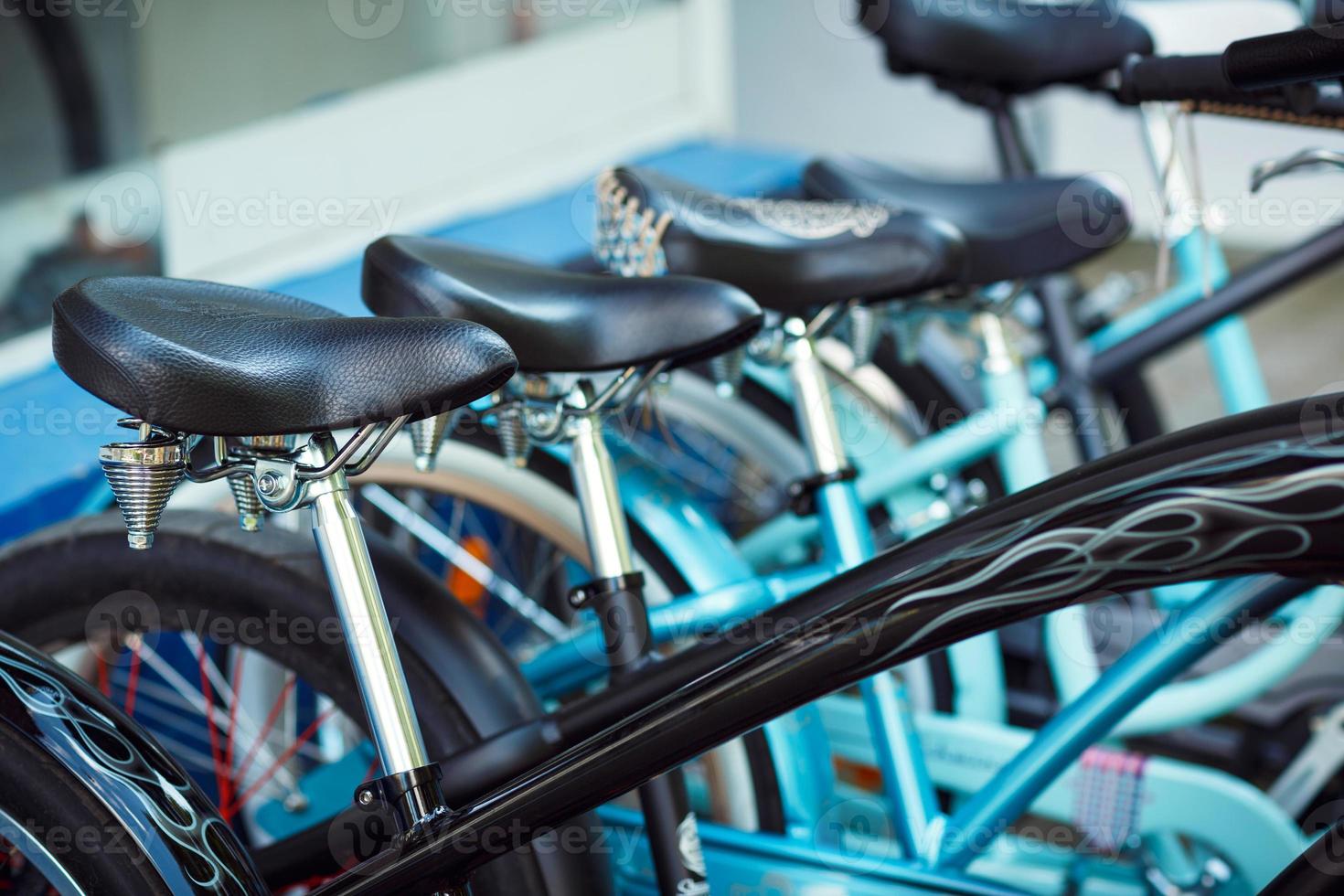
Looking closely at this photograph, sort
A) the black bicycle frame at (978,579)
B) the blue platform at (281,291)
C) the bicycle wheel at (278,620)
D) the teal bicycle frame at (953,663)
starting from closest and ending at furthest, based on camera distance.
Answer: the black bicycle frame at (978,579)
the bicycle wheel at (278,620)
the teal bicycle frame at (953,663)
the blue platform at (281,291)

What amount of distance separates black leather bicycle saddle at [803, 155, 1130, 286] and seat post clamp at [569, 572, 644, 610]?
508 mm

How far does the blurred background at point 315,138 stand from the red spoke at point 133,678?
171 millimetres

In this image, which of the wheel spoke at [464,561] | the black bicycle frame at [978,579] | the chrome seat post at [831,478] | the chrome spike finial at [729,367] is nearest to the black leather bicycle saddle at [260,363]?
the black bicycle frame at [978,579]

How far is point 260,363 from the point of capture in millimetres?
743

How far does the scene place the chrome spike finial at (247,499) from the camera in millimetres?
836

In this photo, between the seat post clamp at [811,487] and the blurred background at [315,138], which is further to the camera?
the blurred background at [315,138]

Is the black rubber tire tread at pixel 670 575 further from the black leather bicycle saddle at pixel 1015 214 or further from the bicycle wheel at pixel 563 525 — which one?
the black leather bicycle saddle at pixel 1015 214

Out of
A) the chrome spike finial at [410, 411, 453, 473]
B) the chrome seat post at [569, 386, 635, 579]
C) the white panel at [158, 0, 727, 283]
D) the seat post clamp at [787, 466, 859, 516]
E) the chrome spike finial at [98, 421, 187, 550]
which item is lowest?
the seat post clamp at [787, 466, 859, 516]

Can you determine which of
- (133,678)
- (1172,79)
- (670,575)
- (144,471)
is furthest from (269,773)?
(1172,79)

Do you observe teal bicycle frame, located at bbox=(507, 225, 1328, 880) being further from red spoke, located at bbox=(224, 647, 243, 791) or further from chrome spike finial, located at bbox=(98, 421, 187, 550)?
chrome spike finial, located at bbox=(98, 421, 187, 550)

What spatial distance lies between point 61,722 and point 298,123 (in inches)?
54.7

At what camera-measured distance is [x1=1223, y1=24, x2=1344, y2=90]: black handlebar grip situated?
770 mm

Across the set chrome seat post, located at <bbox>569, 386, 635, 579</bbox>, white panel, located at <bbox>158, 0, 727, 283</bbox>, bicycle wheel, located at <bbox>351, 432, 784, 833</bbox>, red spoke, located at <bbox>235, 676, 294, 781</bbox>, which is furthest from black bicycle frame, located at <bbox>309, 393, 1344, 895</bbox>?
white panel, located at <bbox>158, 0, 727, 283</bbox>

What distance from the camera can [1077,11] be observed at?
1.61 m
